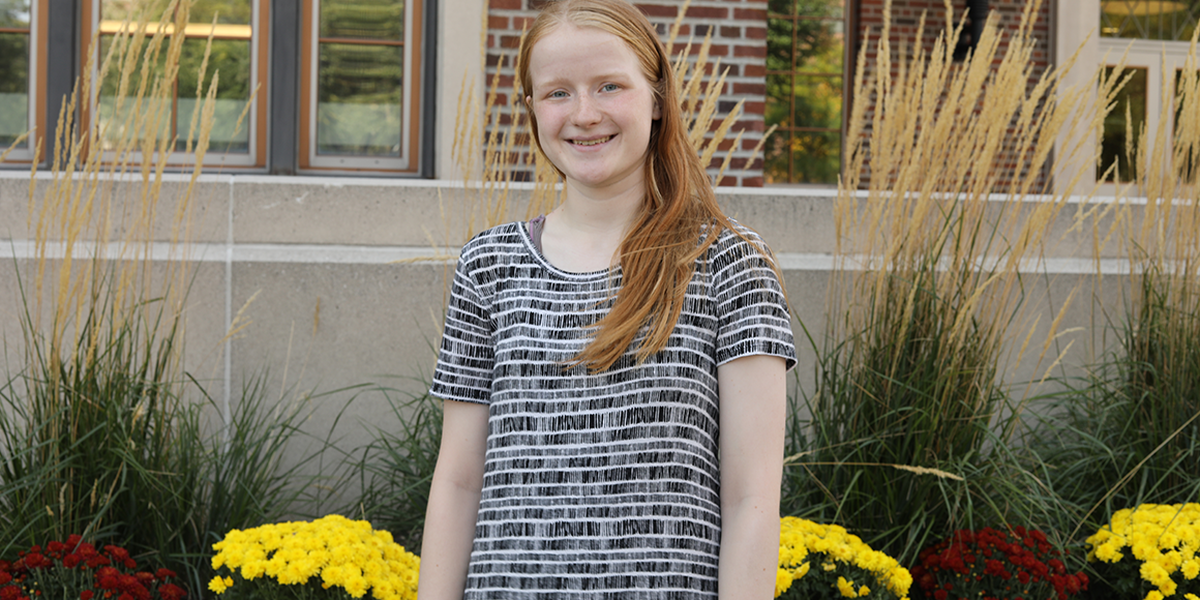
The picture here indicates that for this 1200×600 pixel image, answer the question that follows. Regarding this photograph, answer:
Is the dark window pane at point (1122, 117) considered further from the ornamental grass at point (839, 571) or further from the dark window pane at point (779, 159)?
the ornamental grass at point (839, 571)

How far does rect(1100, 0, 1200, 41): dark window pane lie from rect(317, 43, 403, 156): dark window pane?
5706 millimetres

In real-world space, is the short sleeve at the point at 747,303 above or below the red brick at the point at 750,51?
below

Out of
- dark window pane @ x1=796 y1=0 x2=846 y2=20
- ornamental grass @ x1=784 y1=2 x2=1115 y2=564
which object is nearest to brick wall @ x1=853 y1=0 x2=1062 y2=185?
dark window pane @ x1=796 y1=0 x2=846 y2=20

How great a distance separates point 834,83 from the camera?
28.1ft

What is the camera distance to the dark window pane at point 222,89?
162 inches

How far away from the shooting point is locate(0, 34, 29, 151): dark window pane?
400 centimetres

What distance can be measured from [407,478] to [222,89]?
2.15 metres

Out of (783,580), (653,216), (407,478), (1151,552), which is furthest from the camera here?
(407,478)

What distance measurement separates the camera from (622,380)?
124 cm

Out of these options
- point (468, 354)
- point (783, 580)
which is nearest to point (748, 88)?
point (783, 580)

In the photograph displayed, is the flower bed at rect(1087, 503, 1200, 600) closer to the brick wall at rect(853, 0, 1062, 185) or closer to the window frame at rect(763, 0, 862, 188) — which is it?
the window frame at rect(763, 0, 862, 188)

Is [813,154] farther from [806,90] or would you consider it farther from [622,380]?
[622,380]

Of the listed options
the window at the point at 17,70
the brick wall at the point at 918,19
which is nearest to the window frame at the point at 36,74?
the window at the point at 17,70

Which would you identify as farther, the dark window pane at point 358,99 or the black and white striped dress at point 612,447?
the dark window pane at point 358,99
